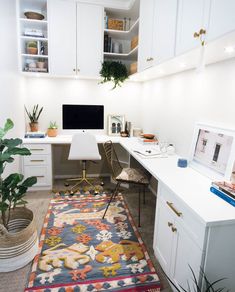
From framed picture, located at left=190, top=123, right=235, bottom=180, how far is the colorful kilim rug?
938 millimetres

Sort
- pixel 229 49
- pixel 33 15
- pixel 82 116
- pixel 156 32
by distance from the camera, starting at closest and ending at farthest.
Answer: pixel 229 49 < pixel 156 32 < pixel 33 15 < pixel 82 116

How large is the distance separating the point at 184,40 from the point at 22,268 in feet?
7.29

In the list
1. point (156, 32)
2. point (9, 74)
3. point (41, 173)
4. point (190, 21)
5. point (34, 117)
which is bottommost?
point (41, 173)

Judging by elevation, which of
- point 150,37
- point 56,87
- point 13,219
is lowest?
point 13,219

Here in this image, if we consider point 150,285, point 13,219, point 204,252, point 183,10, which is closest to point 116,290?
point 150,285

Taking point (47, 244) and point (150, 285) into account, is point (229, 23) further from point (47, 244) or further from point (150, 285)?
point (47, 244)

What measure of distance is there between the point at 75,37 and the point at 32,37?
60cm

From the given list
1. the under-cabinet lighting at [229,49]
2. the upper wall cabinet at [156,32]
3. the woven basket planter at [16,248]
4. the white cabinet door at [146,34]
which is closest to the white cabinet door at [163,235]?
the woven basket planter at [16,248]

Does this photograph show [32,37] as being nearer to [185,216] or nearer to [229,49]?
[229,49]

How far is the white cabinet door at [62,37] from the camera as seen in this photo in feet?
10.00

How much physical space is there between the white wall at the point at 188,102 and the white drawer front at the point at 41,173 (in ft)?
5.58

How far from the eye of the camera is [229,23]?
1191 mm

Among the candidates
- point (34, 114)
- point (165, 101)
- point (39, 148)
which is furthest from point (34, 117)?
point (165, 101)

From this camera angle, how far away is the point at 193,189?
1523 millimetres
